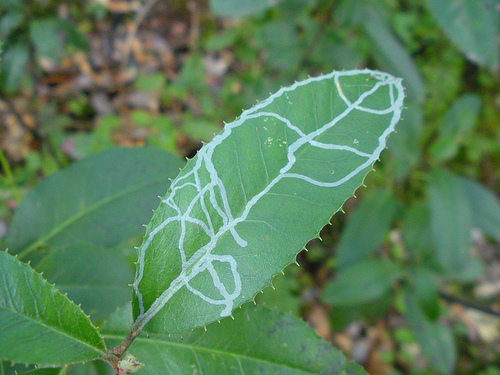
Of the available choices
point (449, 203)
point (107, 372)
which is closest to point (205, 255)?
point (107, 372)

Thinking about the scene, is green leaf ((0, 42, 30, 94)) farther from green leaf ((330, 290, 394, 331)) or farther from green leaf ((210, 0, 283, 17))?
green leaf ((330, 290, 394, 331))

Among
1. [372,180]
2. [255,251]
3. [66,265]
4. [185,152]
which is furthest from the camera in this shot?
[185,152]

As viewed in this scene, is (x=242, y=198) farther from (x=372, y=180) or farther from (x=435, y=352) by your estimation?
(x=372, y=180)

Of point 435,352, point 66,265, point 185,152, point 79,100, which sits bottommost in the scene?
point 435,352

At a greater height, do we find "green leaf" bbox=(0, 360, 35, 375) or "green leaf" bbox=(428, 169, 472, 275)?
"green leaf" bbox=(0, 360, 35, 375)

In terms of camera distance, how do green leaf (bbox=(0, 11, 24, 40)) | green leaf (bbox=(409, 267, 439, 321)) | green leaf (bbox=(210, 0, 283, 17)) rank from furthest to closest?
green leaf (bbox=(409, 267, 439, 321)), green leaf (bbox=(0, 11, 24, 40)), green leaf (bbox=(210, 0, 283, 17))

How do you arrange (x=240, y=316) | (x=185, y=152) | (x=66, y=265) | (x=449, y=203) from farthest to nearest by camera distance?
(x=185, y=152), (x=449, y=203), (x=66, y=265), (x=240, y=316)

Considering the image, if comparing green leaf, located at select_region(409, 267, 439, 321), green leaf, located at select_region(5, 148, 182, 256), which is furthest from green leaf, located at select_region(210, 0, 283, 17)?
green leaf, located at select_region(409, 267, 439, 321)

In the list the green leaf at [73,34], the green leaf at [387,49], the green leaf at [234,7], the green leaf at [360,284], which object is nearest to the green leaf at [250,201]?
the green leaf at [234,7]
